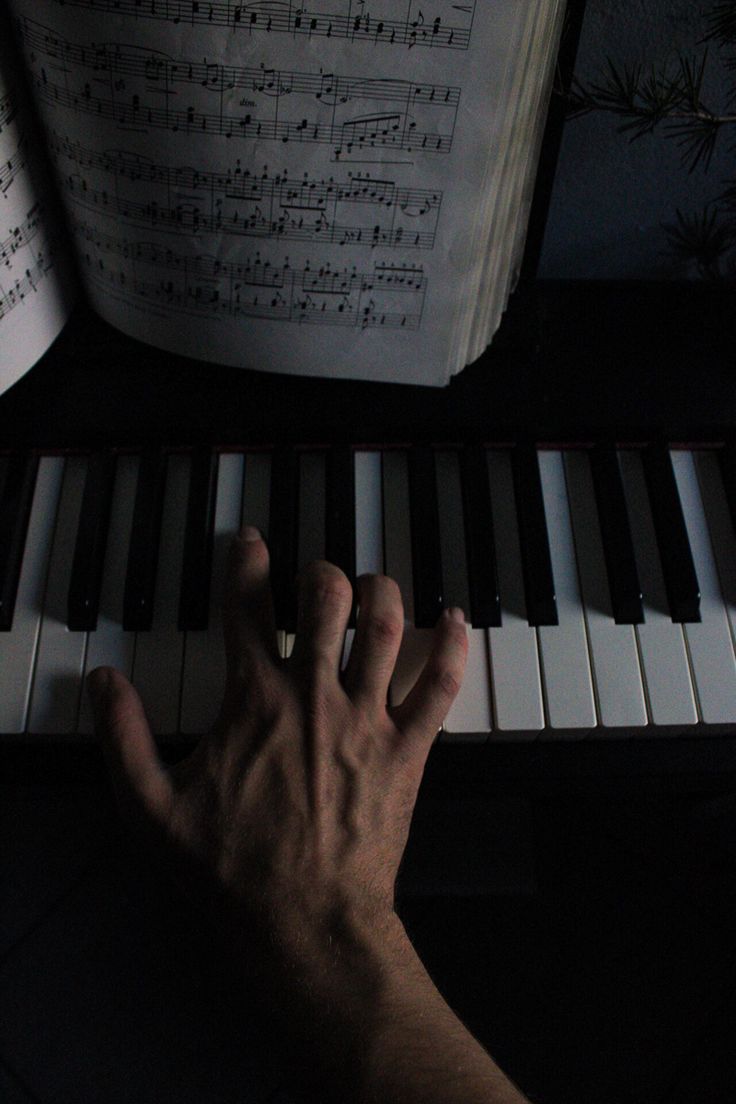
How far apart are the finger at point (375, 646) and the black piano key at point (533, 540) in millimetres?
164

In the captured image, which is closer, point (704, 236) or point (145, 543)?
point (145, 543)

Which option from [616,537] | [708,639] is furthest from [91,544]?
[708,639]

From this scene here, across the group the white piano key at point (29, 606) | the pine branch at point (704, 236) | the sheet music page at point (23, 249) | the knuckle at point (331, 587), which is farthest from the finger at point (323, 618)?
the pine branch at point (704, 236)

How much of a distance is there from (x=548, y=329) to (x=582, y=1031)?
1220 millimetres

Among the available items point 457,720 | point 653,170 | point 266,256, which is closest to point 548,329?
point 653,170

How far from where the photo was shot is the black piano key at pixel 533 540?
39.4 inches

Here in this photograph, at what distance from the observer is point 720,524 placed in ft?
3.51

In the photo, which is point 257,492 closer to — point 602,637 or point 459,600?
point 459,600

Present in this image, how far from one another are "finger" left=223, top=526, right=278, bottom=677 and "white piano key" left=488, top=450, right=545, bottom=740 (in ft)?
0.84

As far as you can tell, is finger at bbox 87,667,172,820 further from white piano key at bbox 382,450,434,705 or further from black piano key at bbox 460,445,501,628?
black piano key at bbox 460,445,501,628

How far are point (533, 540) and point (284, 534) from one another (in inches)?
11.7

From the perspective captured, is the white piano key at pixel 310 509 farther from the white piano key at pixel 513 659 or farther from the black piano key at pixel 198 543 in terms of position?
the white piano key at pixel 513 659

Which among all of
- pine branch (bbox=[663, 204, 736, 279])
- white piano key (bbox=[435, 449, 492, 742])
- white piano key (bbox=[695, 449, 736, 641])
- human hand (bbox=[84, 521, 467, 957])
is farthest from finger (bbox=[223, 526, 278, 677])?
pine branch (bbox=[663, 204, 736, 279])

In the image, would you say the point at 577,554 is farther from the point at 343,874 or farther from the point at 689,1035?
the point at 689,1035
